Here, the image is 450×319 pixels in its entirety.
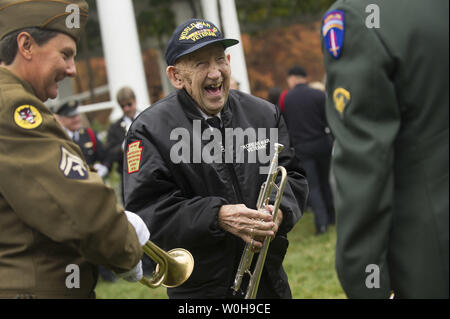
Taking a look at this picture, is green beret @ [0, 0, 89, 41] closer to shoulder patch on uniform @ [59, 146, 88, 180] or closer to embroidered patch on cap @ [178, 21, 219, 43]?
shoulder patch on uniform @ [59, 146, 88, 180]

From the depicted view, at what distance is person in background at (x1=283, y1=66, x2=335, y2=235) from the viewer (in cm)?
927

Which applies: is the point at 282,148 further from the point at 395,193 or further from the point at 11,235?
the point at 11,235

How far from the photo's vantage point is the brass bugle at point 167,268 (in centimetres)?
280

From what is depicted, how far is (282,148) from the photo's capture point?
348 centimetres

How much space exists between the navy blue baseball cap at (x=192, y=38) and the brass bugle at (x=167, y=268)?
47.0 inches

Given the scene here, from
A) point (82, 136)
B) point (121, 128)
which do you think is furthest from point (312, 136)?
point (82, 136)

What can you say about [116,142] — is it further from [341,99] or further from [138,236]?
[341,99]

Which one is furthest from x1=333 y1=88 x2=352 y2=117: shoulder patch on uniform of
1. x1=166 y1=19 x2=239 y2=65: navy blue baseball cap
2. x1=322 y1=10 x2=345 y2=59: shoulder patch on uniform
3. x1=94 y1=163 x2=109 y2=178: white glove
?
x1=94 y1=163 x2=109 y2=178: white glove

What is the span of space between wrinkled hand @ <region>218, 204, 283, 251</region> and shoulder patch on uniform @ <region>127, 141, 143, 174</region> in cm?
54

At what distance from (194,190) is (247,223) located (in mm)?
387

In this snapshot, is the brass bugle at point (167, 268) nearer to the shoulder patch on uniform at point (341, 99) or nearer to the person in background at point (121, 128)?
the shoulder patch on uniform at point (341, 99)

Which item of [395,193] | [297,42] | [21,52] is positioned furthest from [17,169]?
[297,42]

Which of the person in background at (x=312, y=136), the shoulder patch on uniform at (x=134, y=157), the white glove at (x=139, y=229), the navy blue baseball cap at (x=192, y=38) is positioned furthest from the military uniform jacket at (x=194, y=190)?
the person in background at (x=312, y=136)

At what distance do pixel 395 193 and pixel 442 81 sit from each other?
0.46 metres
